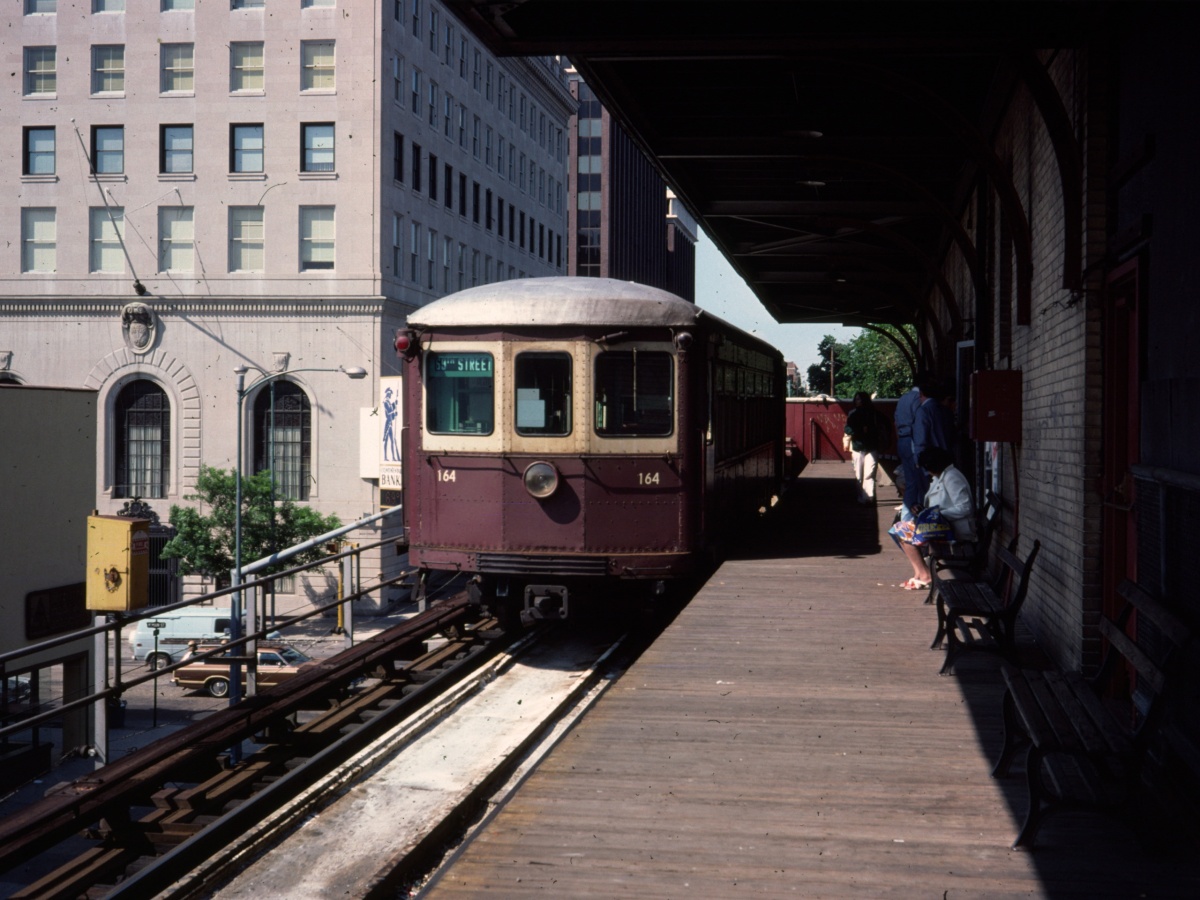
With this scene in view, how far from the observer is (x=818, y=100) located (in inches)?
516

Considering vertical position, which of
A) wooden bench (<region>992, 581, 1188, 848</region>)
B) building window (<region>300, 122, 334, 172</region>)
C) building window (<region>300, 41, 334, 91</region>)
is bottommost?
wooden bench (<region>992, 581, 1188, 848</region>)

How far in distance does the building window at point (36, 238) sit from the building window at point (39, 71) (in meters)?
4.16

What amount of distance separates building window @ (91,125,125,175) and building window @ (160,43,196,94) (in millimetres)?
2271

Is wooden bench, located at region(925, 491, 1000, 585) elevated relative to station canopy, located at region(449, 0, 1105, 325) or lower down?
lower down

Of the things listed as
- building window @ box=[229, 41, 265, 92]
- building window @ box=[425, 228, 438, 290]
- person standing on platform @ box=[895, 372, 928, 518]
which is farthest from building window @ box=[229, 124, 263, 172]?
person standing on platform @ box=[895, 372, 928, 518]

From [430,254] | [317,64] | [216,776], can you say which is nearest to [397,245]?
[430,254]

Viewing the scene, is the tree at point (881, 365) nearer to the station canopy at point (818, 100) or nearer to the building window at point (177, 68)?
the building window at point (177, 68)

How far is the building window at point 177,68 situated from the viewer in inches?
1939

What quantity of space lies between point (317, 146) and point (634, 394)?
37701mm

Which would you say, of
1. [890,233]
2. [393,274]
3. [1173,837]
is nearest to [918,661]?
[1173,837]

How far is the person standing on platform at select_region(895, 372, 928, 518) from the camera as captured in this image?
12.3 meters

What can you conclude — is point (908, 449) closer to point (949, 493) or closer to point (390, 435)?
point (949, 493)

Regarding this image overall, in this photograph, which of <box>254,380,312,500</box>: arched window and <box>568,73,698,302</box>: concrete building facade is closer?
<box>254,380,312,500</box>: arched window

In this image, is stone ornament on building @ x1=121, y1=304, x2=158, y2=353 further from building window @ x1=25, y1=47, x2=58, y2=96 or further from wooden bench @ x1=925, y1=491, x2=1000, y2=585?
wooden bench @ x1=925, y1=491, x2=1000, y2=585
